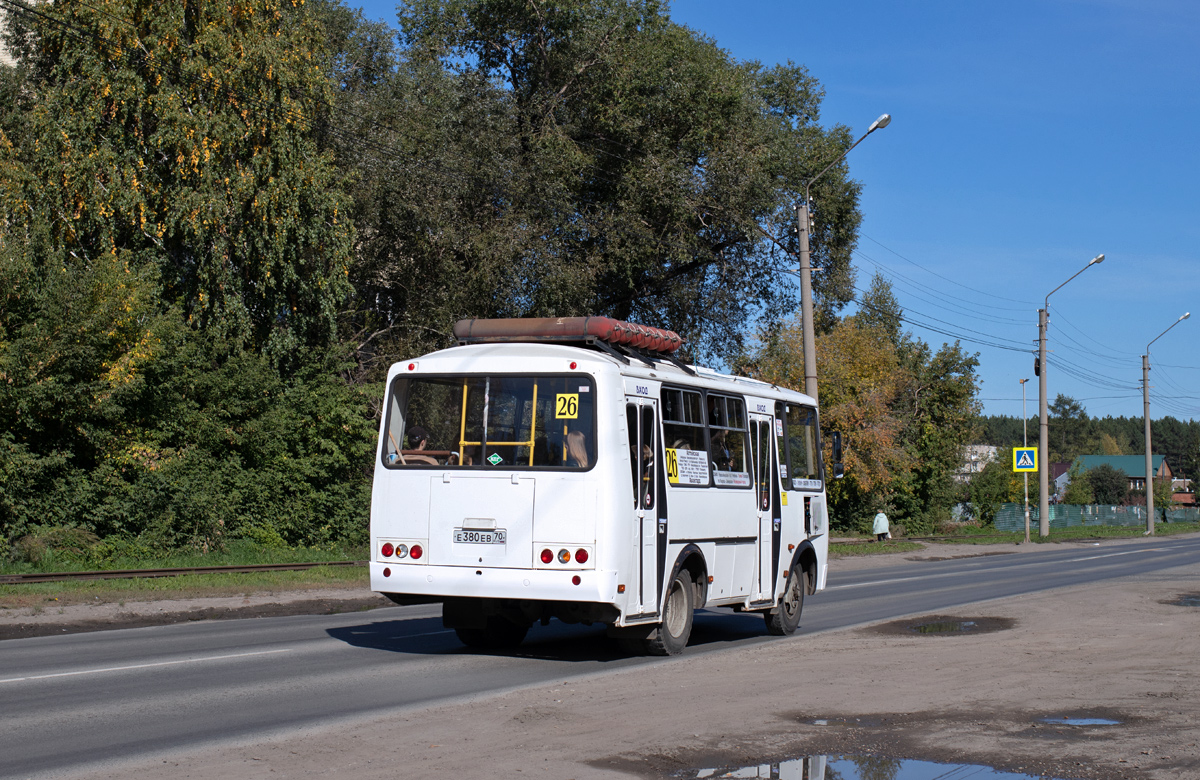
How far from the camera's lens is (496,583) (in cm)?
1088

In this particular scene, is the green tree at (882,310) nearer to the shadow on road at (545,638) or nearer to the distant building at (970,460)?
the distant building at (970,460)

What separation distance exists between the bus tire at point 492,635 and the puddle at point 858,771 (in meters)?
5.98

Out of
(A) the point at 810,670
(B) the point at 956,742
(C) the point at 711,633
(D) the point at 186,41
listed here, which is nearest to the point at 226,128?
(D) the point at 186,41

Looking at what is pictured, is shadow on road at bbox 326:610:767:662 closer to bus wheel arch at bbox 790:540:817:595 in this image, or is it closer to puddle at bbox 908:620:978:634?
bus wheel arch at bbox 790:540:817:595

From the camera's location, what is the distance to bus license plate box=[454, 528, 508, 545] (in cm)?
1096

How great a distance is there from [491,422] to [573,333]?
1.37 m

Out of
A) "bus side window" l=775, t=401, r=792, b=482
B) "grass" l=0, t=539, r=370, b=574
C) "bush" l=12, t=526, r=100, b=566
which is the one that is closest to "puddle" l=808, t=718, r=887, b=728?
"bus side window" l=775, t=401, r=792, b=482

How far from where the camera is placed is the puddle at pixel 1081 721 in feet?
25.9

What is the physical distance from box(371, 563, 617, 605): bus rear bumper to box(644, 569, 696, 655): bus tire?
1.41m

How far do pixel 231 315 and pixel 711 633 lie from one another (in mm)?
16654

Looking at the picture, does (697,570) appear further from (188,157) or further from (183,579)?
(188,157)

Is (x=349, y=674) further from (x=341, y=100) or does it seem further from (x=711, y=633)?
(x=341, y=100)

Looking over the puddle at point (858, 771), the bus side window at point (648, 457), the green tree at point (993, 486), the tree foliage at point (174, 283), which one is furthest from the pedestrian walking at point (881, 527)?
the green tree at point (993, 486)

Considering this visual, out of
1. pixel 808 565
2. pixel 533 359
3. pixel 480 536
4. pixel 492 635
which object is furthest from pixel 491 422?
pixel 808 565
